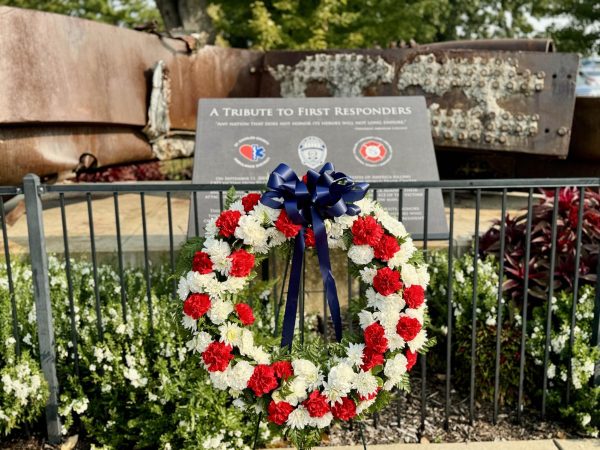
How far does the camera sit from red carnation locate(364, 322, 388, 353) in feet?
7.72

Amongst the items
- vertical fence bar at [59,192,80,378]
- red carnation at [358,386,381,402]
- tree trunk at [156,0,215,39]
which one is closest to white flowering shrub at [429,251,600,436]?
red carnation at [358,386,381,402]

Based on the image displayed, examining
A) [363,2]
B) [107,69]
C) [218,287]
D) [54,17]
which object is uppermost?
[363,2]

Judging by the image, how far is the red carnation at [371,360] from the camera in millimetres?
2352

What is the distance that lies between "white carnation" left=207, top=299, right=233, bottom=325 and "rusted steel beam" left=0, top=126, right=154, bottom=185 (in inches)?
117

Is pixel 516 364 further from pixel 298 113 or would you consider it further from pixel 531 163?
pixel 531 163

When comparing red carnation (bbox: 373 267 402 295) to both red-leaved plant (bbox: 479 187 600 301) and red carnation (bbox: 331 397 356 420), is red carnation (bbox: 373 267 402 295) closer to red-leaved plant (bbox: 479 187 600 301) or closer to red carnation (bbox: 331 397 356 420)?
red carnation (bbox: 331 397 356 420)

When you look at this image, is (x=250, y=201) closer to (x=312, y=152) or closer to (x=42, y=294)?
(x=42, y=294)

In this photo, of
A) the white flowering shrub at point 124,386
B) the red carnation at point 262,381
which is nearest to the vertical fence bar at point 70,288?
the white flowering shrub at point 124,386

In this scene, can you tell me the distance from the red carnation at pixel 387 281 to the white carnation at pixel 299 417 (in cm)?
51

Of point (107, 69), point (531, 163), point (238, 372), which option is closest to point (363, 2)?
point (531, 163)

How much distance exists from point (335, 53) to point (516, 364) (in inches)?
148

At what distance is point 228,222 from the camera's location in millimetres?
2373

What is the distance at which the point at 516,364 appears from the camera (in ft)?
11.4

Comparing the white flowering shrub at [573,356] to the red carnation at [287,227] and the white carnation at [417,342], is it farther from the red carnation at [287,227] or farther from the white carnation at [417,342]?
the red carnation at [287,227]
